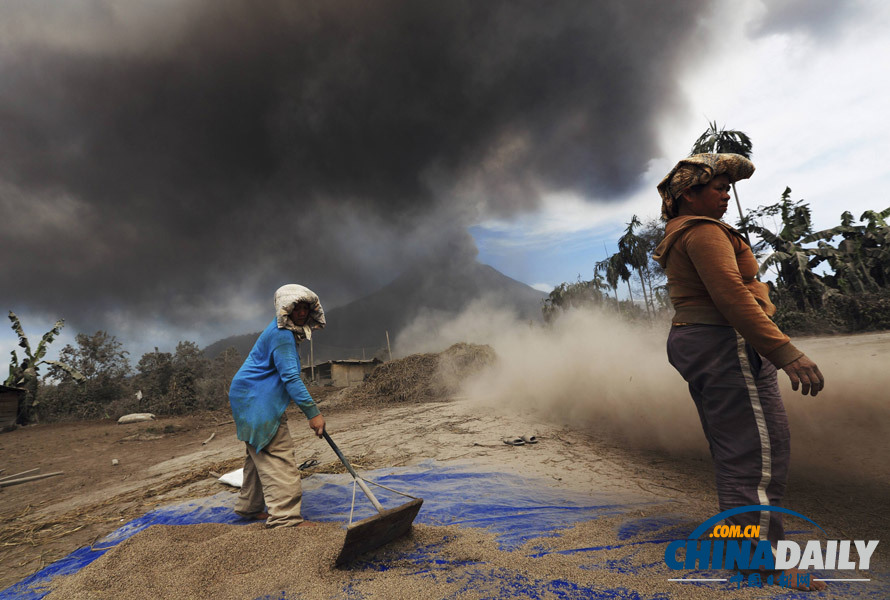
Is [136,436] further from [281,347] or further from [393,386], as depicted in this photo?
[281,347]

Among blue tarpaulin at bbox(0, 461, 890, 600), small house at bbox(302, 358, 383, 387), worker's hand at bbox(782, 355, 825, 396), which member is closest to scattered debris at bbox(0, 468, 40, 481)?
blue tarpaulin at bbox(0, 461, 890, 600)

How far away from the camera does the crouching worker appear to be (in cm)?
272

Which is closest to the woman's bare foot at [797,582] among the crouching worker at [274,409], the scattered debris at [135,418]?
the crouching worker at [274,409]

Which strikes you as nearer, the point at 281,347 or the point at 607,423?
the point at 281,347

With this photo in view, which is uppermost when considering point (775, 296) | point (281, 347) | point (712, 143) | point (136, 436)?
point (712, 143)

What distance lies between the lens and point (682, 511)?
2.30 meters

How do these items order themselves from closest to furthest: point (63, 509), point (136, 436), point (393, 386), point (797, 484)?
1. point (797, 484)
2. point (63, 509)
3. point (136, 436)
4. point (393, 386)

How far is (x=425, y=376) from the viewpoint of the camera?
44.2 ft

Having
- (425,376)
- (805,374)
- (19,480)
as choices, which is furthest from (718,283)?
(425,376)

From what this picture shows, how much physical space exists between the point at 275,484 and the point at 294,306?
1.33m

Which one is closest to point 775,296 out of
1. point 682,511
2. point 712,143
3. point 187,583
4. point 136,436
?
point 712,143

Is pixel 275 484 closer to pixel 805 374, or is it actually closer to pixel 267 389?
pixel 267 389

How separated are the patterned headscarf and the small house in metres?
21.1

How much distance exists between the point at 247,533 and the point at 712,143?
20479 millimetres
